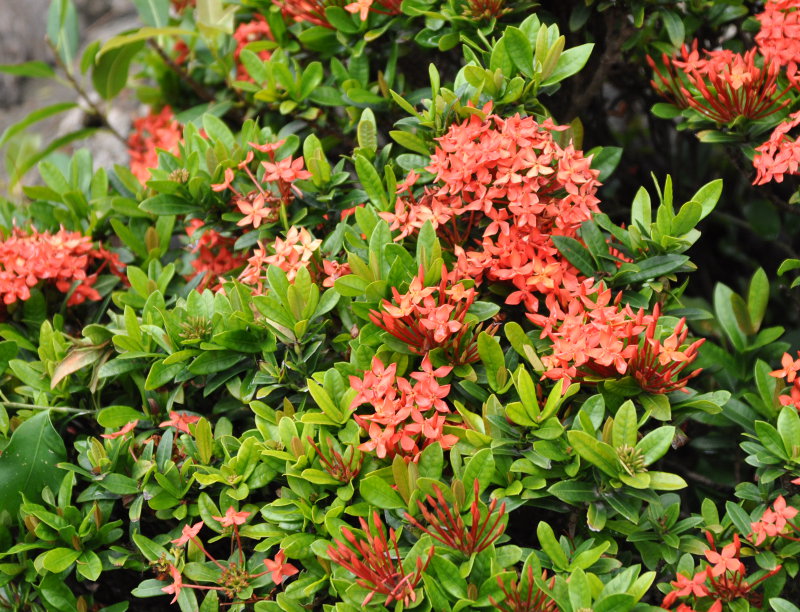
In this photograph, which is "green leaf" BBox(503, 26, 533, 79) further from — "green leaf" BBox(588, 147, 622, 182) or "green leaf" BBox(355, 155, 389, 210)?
"green leaf" BBox(355, 155, 389, 210)

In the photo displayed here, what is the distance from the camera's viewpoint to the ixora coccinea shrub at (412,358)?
1626 mm

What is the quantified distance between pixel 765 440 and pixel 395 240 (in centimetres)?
92

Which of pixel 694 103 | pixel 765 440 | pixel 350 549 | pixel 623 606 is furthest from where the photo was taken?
pixel 694 103

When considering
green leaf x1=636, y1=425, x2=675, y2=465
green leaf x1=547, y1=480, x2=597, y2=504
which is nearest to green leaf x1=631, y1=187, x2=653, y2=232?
green leaf x1=636, y1=425, x2=675, y2=465

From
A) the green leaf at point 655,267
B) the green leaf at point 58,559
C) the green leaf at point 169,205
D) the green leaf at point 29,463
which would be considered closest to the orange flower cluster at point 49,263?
the green leaf at point 169,205

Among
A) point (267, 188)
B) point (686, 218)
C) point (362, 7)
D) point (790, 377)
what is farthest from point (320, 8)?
point (790, 377)

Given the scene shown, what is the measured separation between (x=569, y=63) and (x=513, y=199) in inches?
18.7

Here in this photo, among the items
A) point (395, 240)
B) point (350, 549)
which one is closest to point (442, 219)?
point (395, 240)

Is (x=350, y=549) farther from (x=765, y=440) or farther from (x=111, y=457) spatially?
(x=765, y=440)

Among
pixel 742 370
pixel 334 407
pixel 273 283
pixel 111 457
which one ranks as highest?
pixel 273 283

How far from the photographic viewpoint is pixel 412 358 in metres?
1.83

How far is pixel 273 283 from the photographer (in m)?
1.89

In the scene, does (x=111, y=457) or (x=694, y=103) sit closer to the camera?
(x=111, y=457)

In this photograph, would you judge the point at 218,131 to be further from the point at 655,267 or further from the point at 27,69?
the point at 655,267
